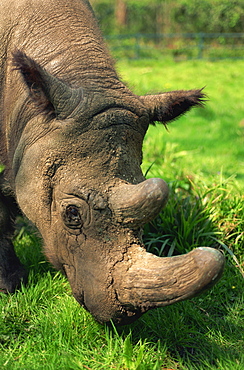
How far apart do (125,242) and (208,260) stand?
0.59m

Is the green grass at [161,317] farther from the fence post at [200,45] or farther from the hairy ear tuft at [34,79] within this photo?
the fence post at [200,45]

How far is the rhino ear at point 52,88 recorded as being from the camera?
305 centimetres

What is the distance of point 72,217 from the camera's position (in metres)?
3.03

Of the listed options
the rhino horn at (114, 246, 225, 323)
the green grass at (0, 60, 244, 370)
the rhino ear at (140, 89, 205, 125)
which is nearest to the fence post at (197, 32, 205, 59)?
the green grass at (0, 60, 244, 370)

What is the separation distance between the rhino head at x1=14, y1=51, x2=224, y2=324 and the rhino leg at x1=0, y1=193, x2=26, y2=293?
81 centimetres

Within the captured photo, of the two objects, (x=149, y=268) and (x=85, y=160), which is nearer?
(x=149, y=268)

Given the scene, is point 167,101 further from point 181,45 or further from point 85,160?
point 181,45

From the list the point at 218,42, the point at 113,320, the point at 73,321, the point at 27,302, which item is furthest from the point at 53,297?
the point at 218,42

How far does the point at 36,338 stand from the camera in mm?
3447

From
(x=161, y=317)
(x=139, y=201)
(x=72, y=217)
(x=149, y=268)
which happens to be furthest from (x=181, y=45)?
(x=149, y=268)

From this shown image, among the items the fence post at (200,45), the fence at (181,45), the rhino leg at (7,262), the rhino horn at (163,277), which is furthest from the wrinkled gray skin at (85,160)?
the fence post at (200,45)

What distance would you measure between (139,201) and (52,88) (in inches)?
39.9

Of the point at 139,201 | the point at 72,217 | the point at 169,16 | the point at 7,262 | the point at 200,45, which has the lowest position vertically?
the point at 200,45

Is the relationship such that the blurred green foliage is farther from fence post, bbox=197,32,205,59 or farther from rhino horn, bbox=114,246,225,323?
rhino horn, bbox=114,246,225,323
